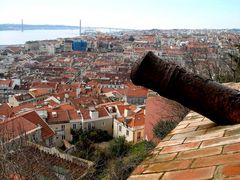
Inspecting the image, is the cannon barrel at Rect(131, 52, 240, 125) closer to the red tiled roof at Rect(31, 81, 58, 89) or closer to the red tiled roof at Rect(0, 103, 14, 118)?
the red tiled roof at Rect(0, 103, 14, 118)

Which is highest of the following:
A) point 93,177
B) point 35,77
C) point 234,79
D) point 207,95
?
point 207,95

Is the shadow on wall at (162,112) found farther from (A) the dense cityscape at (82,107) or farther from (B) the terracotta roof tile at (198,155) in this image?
(B) the terracotta roof tile at (198,155)

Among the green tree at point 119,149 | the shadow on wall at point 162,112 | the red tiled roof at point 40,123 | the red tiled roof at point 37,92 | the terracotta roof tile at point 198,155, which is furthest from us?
the red tiled roof at point 37,92

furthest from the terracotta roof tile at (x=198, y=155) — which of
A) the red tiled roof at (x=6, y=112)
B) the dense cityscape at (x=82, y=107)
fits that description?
the red tiled roof at (x=6, y=112)

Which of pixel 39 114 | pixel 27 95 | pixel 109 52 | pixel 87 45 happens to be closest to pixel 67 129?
pixel 39 114

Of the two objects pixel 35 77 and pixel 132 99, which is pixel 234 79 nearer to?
pixel 132 99

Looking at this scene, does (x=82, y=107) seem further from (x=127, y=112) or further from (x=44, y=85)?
(x=44, y=85)

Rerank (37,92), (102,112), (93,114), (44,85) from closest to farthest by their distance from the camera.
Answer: (93,114), (102,112), (37,92), (44,85)

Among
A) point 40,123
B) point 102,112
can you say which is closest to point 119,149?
point 40,123

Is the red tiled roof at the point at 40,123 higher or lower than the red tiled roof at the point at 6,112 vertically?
higher
